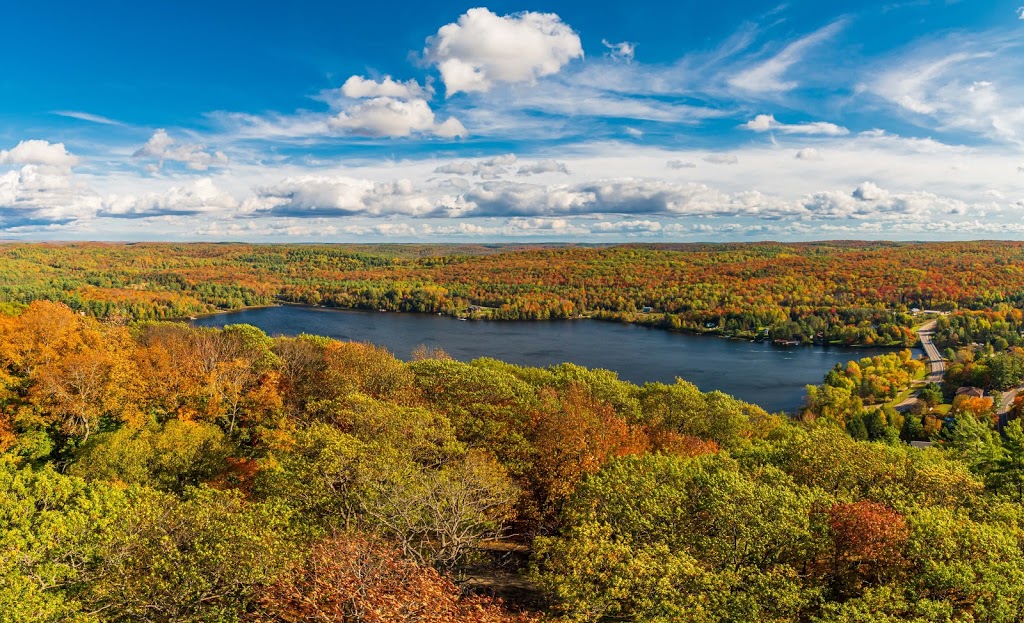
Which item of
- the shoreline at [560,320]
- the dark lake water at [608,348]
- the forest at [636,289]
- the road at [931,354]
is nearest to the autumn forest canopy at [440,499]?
the dark lake water at [608,348]

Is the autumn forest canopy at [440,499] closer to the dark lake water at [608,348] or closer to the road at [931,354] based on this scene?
the dark lake water at [608,348]

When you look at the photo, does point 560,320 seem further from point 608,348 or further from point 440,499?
point 440,499

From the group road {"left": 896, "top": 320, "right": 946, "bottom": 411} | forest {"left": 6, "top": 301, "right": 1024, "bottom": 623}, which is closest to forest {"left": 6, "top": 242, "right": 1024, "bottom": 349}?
road {"left": 896, "top": 320, "right": 946, "bottom": 411}

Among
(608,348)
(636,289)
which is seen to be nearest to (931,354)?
(608,348)

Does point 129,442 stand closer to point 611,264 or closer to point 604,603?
point 604,603

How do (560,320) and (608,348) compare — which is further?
(560,320)

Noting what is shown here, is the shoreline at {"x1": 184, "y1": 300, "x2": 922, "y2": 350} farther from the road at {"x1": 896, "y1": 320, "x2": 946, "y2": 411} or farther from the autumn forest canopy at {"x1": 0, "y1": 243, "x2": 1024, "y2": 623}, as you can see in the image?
the autumn forest canopy at {"x1": 0, "y1": 243, "x2": 1024, "y2": 623}

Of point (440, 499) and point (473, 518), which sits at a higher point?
point (440, 499)
